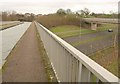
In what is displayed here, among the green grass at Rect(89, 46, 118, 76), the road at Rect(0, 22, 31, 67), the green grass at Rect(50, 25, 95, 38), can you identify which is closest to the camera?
the road at Rect(0, 22, 31, 67)

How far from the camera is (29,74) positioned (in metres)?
8.19

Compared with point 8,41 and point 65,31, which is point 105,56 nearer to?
point 8,41

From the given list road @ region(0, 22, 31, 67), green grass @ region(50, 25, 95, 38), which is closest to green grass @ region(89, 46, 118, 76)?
road @ region(0, 22, 31, 67)

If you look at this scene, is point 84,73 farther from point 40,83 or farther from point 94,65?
point 40,83

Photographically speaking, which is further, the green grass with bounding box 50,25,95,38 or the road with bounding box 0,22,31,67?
the green grass with bounding box 50,25,95,38

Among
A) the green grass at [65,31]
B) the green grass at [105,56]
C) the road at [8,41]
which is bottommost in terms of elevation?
the green grass at [105,56]

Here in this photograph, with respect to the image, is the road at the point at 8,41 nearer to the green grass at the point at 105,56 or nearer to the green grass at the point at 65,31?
the green grass at the point at 105,56

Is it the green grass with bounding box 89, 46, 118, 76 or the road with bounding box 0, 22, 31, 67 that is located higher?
the road with bounding box 0, 22, 31, 67

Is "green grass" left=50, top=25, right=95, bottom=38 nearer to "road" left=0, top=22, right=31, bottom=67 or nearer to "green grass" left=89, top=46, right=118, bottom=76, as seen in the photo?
"green grass" left=89, top=46, right=118, bottom=76

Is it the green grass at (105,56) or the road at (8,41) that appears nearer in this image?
the road at (8,41)

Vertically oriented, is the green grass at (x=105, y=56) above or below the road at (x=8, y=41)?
below

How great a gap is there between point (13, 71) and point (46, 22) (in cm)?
6857

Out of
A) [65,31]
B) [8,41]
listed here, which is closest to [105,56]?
[8,41]

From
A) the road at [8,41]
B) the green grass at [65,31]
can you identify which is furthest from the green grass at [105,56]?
the green grass at [65,31]
